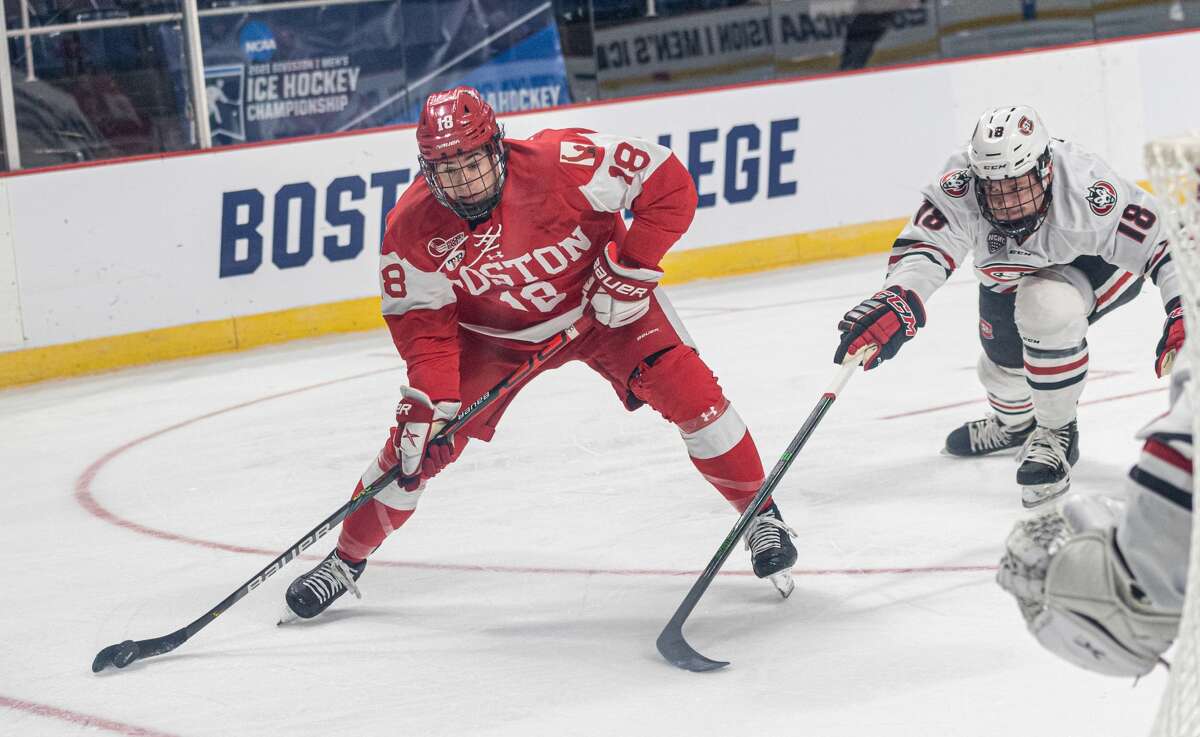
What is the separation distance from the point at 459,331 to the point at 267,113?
4.73 metres

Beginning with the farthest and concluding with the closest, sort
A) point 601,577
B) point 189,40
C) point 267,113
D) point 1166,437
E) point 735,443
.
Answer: point 267,113
point 189,40
point 601,577
point 735,443
point 1166,437

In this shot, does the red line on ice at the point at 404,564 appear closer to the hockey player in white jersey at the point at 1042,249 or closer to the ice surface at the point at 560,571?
the ice surface at the point at 560,571

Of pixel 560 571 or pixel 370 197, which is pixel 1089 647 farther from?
pixel 370 197

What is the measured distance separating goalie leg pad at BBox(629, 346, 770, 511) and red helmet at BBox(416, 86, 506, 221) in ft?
1.57

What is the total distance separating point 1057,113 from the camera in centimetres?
835

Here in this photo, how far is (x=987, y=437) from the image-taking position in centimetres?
383

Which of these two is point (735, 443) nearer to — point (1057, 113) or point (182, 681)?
point (182, 681)

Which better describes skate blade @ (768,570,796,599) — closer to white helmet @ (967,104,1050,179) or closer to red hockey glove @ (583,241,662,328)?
red hockey glove @ (583,241,662,328)

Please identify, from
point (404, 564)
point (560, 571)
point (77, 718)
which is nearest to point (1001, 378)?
point (560, 571)

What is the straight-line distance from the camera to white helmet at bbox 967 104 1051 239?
3.15m

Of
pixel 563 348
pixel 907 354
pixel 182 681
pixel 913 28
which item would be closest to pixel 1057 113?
pixel 913 28

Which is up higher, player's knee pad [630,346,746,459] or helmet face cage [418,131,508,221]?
helmet face cage [418,131,508,221]

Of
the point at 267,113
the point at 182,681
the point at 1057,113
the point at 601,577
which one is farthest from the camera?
the point at 1057,113

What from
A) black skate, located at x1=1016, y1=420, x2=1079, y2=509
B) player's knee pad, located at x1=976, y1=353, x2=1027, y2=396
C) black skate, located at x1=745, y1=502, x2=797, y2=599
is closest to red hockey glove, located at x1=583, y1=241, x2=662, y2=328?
black skate, located at x1=745, y1=502, x2=797, y2=599
